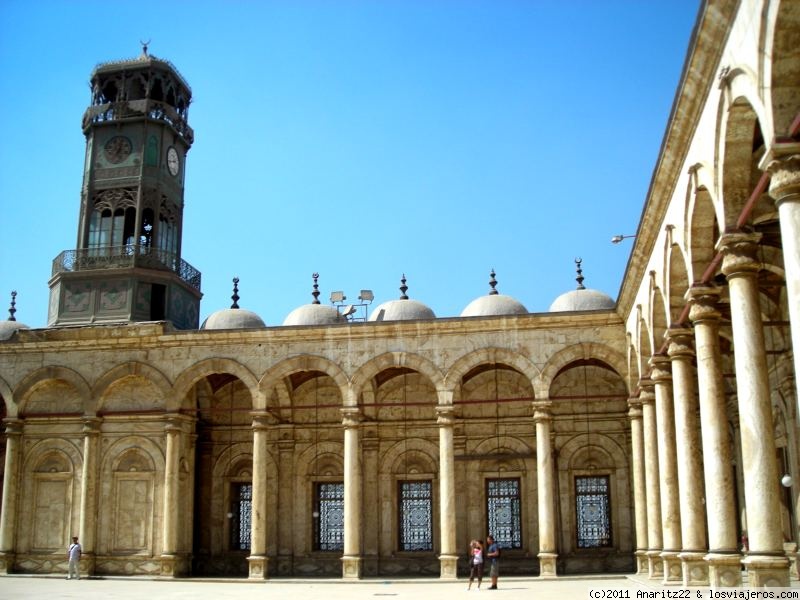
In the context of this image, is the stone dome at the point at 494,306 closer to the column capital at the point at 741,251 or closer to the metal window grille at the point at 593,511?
the metal window grille at the point at 593,511

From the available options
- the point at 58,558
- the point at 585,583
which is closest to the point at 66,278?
the point at 58,558

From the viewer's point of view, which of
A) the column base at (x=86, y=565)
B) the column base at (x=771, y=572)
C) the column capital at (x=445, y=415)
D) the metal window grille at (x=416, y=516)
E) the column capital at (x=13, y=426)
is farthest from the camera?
the metal window grille at (x=416, y=516)

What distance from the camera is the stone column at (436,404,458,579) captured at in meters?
21.6

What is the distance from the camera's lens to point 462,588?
19.2m

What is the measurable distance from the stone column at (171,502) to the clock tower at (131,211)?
11.7 feet

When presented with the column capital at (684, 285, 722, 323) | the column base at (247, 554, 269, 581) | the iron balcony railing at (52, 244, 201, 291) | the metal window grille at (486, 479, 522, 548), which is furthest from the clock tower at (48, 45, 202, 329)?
the column capital at (684, 285, 722, 323)

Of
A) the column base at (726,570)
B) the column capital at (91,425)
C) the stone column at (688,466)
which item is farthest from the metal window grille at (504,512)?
the column base at (726,570)

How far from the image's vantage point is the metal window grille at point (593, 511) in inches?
969

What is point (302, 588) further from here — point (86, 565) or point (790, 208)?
point (790, 208)

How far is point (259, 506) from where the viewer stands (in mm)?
22484

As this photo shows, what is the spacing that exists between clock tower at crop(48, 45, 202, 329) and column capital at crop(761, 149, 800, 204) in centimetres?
1976

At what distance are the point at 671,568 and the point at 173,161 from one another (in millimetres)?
18357

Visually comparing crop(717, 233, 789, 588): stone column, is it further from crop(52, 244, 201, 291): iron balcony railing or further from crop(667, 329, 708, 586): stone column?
crop(52, 244, 201, 291): iron balcony railing

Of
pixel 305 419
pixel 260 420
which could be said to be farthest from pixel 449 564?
pixel 305 419
